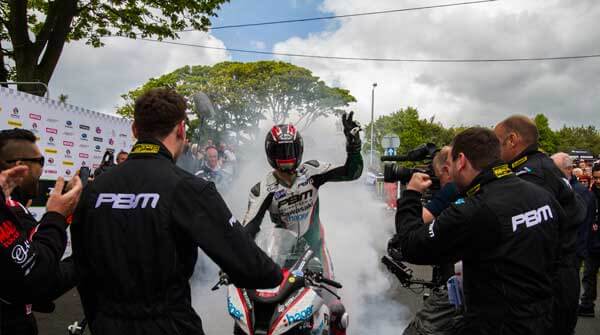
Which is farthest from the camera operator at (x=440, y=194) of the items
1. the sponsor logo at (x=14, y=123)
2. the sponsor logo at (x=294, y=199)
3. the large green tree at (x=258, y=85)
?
the large green tree at (x=258, y=85)

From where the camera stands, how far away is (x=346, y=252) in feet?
26.5

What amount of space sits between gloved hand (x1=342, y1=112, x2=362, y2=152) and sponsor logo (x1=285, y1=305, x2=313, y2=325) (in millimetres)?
1986

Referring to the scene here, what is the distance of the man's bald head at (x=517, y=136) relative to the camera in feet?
11.1

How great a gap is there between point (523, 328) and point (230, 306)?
1687 mm

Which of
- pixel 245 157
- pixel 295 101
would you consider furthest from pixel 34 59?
pixel 295 101

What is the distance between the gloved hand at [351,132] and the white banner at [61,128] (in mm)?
5205

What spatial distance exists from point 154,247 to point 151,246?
0.04ft

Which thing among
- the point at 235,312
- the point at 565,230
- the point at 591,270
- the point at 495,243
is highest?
the point at 495,243

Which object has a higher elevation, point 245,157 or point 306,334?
point 245,157

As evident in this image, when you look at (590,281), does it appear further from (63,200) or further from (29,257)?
(29,257)

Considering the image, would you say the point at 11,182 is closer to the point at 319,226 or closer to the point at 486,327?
the point at 486,327

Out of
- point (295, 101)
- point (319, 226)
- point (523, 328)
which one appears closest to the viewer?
point (523, 328)

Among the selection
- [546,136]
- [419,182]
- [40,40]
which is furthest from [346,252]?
[546,136]

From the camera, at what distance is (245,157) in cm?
1106
